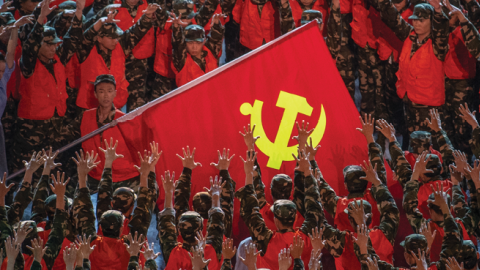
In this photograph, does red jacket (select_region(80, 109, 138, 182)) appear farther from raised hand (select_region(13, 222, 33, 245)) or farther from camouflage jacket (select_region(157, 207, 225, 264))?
raised hand (select_region(13, 222, 33, 245))

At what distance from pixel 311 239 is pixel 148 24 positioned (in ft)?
13.4

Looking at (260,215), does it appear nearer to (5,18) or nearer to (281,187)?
(281,187)

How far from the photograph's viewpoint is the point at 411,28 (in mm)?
8320

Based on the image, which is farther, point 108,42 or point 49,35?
point 108,42

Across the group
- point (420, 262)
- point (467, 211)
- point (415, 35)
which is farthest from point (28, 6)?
point (420, 262)

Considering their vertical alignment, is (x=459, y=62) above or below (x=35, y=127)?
above

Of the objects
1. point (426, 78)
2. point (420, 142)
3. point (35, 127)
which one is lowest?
point (35, 127)

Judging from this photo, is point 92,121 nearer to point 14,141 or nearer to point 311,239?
point 14,141

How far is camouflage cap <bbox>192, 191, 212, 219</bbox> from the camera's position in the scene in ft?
18.4

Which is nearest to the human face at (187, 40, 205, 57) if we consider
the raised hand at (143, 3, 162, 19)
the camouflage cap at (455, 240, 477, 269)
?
the raised hand at (143, 3, 162, 19)

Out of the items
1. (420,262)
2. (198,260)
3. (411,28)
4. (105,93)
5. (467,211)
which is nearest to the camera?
(198,260)

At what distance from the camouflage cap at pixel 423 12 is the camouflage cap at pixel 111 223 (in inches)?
178

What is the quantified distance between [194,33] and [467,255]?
4.16 metres

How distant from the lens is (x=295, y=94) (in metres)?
6.79
